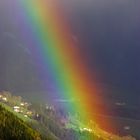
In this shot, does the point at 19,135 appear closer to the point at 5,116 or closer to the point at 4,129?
the point at 4,129

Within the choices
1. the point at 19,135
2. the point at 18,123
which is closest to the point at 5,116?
the point at 18,123

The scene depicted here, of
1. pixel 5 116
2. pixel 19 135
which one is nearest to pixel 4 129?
pixel 19 135

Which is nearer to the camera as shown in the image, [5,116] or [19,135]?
[19,135]

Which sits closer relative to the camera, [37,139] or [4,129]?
[4,129]

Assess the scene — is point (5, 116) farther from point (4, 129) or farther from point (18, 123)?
point (4, 129)

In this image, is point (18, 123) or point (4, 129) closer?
point (4, 129)

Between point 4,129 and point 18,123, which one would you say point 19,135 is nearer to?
point 4,129
